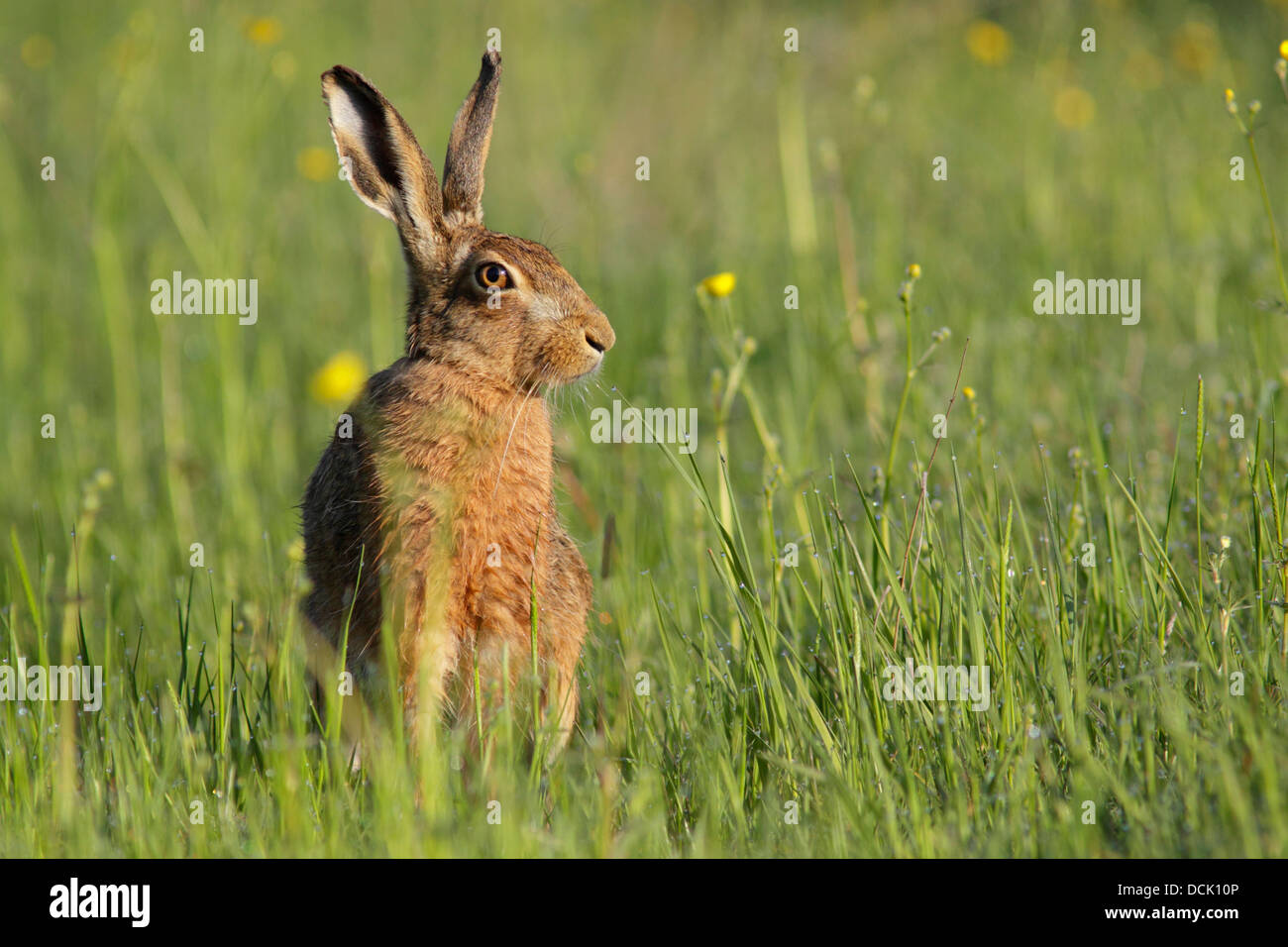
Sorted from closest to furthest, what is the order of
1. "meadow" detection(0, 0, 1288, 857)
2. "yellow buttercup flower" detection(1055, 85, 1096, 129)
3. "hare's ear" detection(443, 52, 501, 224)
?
"meadow" detection(0, 0, 1288, 857) → "hare's ear" detection(443, 52, 501, 224) → "yellow buttercup flower" detection(1055, 85, 1096, 129)

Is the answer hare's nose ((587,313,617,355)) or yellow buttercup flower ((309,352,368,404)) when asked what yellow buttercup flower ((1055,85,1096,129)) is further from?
yellow buttercup flower ((309,352,368,404))

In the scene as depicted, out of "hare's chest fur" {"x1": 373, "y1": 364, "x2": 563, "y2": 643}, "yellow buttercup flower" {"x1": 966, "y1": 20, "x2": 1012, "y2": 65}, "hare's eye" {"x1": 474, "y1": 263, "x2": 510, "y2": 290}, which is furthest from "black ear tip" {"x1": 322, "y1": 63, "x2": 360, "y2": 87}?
"yellow buttercup flower" {"x1": 966, "y1": 20, "x2": 1012, "y2": 65}

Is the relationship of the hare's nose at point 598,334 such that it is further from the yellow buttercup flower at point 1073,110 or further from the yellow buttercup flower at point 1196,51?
the yellow buttercup flower at point 1196,51

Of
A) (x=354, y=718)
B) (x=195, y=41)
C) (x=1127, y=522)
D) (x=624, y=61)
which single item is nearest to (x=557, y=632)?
(x=354, y=718)

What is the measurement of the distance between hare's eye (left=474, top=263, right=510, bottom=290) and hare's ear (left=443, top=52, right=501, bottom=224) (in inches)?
12.1

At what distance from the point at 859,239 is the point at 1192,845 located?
5.88m

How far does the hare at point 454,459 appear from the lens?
368 centimetres

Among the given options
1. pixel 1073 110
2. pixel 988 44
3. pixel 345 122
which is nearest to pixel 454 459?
pixel 345 122

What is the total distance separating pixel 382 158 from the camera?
159 inches

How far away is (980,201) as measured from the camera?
8016 mm

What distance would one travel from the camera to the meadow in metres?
3.01

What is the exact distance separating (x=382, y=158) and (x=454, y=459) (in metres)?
1.03

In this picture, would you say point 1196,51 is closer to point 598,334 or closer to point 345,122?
point 598,334

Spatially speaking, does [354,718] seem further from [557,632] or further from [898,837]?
[898,837]
